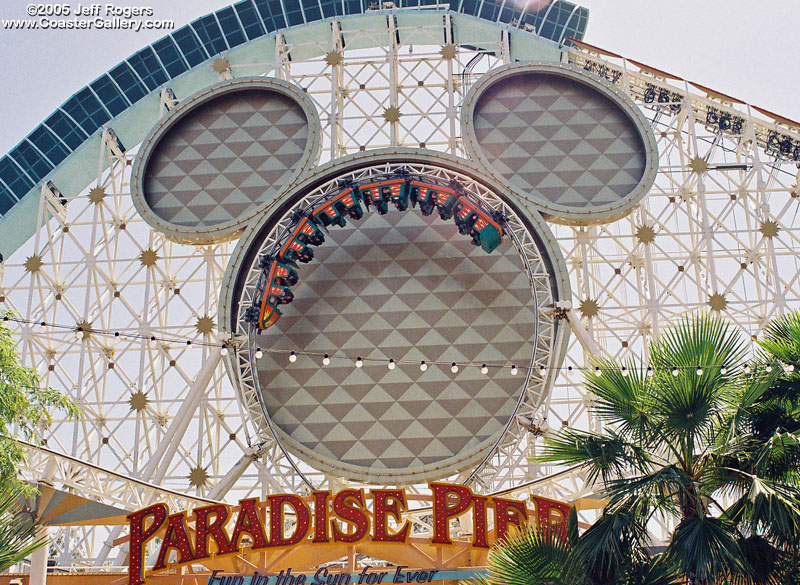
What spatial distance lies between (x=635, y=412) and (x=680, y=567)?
6.72 feet

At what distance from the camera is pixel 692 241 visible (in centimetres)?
2973

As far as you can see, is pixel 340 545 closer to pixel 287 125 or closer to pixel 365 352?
pixel 365 352

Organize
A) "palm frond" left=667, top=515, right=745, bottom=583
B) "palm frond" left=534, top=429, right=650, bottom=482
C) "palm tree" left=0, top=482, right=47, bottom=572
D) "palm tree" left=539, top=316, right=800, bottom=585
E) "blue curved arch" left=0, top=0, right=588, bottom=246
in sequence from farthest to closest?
"blue curved arch" left=0, top=0, right=588, bottom=246
"palm tree" left=0, top=482, right=47, bottom=572
"palm frond" left=534, top=429, right=650, bottom=482
"palm tree" left=539, top=316, right=800, bottom=585
"palm frond" left=667, top=515, right=745, bottom=583

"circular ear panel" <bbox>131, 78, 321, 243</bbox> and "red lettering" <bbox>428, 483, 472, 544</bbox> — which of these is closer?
"red lettering" <bbox>428, 483, 472, 544</bbox>

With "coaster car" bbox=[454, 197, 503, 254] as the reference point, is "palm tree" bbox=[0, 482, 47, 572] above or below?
below

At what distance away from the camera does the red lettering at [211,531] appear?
1889 centimetres

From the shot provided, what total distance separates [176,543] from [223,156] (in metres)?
14.4

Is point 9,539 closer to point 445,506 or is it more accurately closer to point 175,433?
point 445,506

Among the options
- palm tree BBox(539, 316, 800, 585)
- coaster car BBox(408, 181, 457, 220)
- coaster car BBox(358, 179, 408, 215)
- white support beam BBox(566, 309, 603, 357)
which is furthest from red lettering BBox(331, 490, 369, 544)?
coaster car BBox(358, 179, 408, 215)

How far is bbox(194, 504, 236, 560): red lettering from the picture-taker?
18.9 meters

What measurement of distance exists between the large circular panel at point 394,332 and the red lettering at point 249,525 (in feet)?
18.9

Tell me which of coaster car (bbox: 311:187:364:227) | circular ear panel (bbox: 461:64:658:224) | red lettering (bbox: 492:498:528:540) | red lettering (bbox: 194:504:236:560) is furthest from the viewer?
circular ear panel (bbox: 461:64:658:224)

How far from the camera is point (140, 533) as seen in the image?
1909 centimetres

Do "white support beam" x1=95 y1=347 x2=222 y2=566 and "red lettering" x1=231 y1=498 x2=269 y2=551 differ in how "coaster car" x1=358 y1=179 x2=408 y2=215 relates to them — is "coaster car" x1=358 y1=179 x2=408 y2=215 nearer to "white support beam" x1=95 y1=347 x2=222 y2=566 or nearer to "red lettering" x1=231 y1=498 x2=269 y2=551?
"white support beam" x1=95 y1=347 x2=222 y2=566
